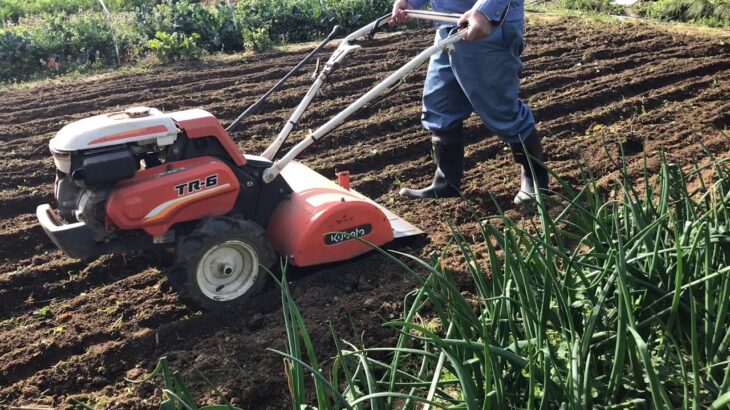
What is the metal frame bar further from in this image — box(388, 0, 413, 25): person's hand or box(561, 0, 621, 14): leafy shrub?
box(561, 0, 621, 14): leafy shrub

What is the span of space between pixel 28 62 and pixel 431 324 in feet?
21.2

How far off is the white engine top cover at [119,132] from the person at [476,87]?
4.22 ft

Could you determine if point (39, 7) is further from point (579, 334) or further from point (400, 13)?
point (579, 334)

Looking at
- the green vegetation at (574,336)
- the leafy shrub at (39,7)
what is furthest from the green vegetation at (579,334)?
the leafy shrub at (39,7)

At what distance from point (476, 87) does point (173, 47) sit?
16.3ft

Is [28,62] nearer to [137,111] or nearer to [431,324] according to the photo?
[137,111]

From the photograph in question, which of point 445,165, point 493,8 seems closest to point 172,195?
point 493,8

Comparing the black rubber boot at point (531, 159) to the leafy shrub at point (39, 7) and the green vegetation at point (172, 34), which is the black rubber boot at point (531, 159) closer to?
the green vegetation at point (172, 34)

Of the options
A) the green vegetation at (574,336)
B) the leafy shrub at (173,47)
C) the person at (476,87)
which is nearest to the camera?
the green vegetation at (574,336)

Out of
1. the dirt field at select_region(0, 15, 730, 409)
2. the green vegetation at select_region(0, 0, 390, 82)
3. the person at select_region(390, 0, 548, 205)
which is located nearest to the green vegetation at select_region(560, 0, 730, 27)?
the dirt field at select_region(0, 15, 730, 409)

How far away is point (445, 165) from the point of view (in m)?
4.00

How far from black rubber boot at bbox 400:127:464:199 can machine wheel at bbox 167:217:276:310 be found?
1.27 meters

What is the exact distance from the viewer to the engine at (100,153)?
8.88 feet

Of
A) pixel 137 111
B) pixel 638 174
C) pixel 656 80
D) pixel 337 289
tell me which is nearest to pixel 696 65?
pixel 656 80
